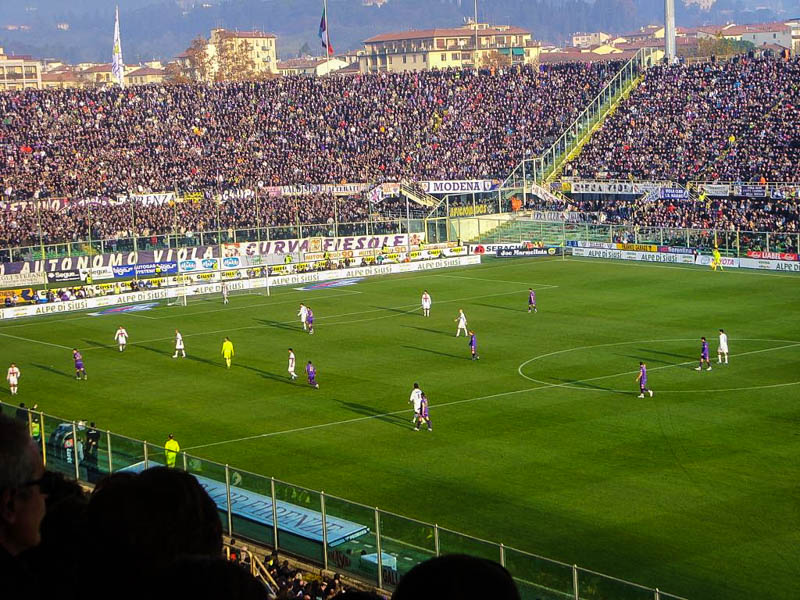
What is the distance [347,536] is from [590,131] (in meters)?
83.1

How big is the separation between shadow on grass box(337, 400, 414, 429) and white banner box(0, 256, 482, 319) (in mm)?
29257

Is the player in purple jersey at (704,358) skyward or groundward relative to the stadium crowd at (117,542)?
groundward

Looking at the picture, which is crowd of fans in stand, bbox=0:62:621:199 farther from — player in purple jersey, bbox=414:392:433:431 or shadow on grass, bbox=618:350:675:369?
player in purple jersey, bbox=414:392:433:431

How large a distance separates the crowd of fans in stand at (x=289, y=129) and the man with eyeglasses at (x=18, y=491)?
8590 centimetres

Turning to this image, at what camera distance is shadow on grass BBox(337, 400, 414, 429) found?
3662 cm

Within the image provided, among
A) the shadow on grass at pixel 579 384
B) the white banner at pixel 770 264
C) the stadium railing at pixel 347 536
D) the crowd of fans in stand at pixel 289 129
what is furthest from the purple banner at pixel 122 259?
the stadium railing at pixel 347 536

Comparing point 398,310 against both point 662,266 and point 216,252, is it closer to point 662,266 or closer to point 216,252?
point 662,266

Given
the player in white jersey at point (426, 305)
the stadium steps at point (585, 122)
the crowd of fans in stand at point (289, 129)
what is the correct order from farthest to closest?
the stadium steps at point (585, 122), the crowd of fans in stand at point (289, 129), the player in white jersey at point (426, 305)

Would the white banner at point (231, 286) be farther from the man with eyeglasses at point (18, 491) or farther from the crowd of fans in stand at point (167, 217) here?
the man with eyeglasses at point (18, 491)

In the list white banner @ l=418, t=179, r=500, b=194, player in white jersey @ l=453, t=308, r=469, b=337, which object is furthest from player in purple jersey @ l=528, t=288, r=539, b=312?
white banner @ l=418, t=179, r=500, b=194

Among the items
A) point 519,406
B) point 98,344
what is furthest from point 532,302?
point 98,344

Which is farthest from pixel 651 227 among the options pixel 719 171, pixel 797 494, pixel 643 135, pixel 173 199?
pixel 797 494

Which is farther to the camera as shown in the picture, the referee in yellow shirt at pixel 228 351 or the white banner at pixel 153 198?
the white banner at pixel 153 198

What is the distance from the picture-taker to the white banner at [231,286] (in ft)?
210
